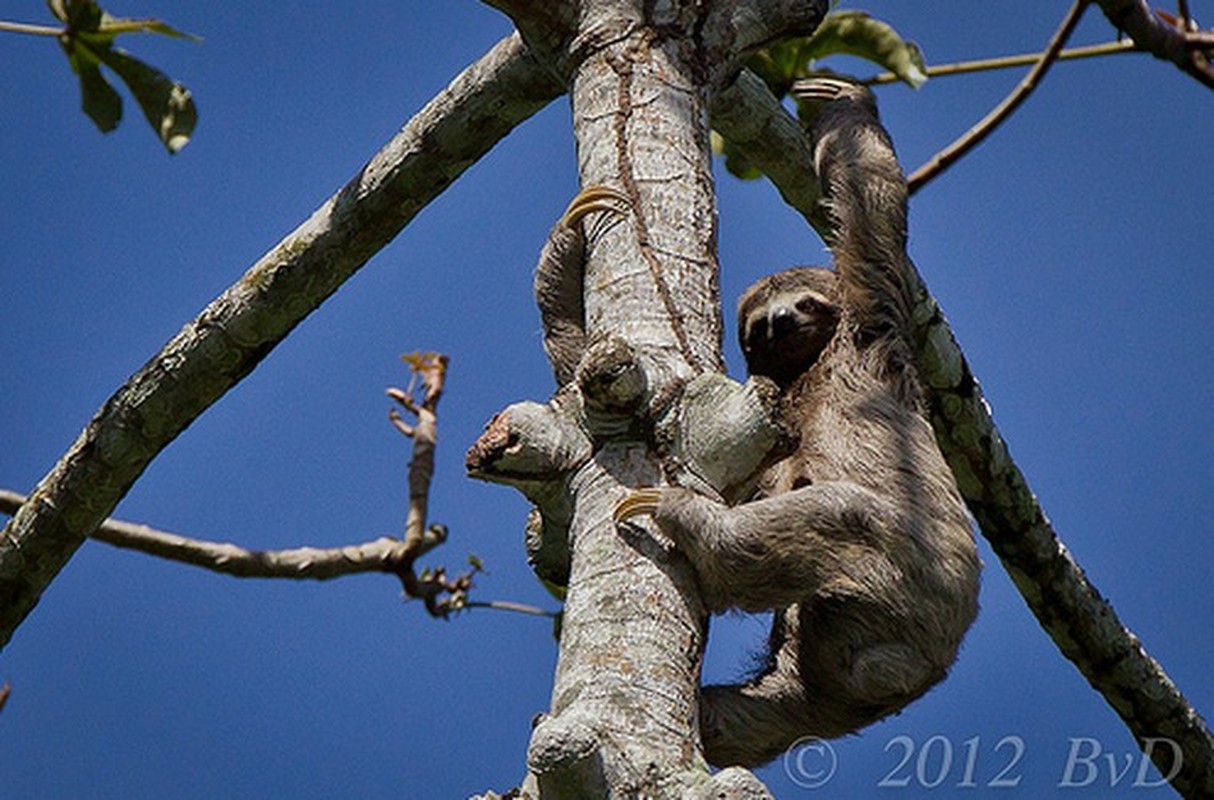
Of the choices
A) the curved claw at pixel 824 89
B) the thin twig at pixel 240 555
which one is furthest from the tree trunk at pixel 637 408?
the thin twig at pixel 240 555

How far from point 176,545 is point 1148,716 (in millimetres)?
4518

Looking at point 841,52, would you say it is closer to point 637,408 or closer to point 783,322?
point 783,322

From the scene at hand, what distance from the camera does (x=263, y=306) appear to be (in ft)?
19.9

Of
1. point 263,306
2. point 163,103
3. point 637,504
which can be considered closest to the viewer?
point 637,504

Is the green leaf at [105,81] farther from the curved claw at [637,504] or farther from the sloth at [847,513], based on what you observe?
the curved claw at [637,504]

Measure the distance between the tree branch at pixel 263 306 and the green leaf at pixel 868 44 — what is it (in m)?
1.67

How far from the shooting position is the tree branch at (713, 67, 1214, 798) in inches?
257

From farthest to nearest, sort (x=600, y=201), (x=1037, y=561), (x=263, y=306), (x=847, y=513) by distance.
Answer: (x=1037, y=561)
(x=263, y=306)
(x=847, y=513)
(x=600, y=201)

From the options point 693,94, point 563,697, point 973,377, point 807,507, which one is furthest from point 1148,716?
point 563,697

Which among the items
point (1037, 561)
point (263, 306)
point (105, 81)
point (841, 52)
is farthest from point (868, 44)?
point (105, 81)

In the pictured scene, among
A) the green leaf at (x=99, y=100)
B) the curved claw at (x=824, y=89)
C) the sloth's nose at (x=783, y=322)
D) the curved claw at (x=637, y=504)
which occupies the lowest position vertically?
the curved claw at (x=637, y=504)

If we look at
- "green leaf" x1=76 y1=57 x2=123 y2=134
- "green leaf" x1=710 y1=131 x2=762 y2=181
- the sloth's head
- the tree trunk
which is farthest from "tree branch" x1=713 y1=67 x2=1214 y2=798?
"green leaf" x1=76 y1=57 x2=123 y2=134

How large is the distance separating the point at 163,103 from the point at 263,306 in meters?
1.38

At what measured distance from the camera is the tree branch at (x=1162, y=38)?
6.44 meters
